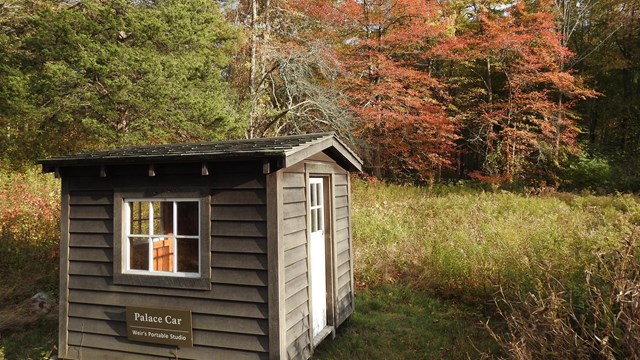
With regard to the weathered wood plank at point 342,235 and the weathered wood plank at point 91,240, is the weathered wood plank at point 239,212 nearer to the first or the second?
the weathered wood plank at point 91,240

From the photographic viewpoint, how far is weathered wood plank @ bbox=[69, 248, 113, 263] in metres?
5.18

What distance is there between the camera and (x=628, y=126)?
20.5m

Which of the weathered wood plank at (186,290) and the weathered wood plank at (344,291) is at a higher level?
the weathered wood plank at (186,290)

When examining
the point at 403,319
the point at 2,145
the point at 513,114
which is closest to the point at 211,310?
the point at 403,319

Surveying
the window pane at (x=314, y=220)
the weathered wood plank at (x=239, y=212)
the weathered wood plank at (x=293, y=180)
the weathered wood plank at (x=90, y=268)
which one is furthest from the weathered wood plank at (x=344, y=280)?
the weathered wood plank at (x=90, y=268)

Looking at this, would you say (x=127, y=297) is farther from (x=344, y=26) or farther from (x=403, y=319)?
(x=344, y=26)

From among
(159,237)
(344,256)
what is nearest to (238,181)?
(159,237)

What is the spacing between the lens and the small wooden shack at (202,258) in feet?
14.7

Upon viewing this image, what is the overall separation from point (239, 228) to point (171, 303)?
1.24 metres

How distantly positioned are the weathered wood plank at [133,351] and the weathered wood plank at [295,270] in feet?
2.79

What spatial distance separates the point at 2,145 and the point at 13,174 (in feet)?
6.01

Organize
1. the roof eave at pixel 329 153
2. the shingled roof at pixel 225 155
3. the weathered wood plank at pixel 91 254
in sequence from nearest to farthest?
1. the shingled roof at pixel 225 155
2. the roof eave at pixel 329 153
3. the weathered wood plank at pixel 91 254

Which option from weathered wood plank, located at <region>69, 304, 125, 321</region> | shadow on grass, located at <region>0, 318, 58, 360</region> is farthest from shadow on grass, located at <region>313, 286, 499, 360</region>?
shadow on grass, located at <region>0, 318, 58, 360</region>

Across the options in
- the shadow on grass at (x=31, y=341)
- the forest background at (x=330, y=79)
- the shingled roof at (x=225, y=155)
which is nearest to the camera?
the shingled roof at (x=225, y=155)
